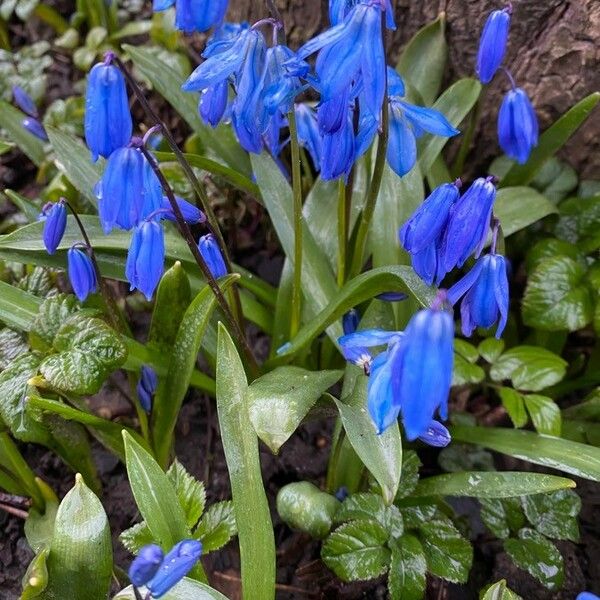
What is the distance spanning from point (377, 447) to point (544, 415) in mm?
716

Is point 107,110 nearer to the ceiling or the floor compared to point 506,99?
nearer to the ceiling

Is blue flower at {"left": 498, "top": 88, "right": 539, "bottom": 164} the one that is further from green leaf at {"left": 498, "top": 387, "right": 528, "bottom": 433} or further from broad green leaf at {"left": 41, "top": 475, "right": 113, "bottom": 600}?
broad green leaf at {"left": 41, "top": 475, "right": 113, "bottom": 600}

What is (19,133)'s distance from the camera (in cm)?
327

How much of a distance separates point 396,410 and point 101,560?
89cm

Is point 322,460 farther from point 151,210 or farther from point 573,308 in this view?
point 151,210

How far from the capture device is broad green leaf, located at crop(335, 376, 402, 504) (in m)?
1.78

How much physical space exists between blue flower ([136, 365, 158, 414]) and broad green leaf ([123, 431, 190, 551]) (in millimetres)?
402

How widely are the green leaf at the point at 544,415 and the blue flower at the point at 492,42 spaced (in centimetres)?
109

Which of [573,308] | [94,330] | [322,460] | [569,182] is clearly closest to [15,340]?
[94,330]

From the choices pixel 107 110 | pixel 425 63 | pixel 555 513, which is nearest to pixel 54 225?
pixel 107 110

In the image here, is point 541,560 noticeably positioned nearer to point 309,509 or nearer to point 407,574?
point 407,574

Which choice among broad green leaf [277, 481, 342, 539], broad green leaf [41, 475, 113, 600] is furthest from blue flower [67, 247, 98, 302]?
broad green leaf [277, 481, 342, 539]

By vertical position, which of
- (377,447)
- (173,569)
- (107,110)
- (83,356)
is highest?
(107,110)

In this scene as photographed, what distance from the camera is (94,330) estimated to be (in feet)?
6.68
